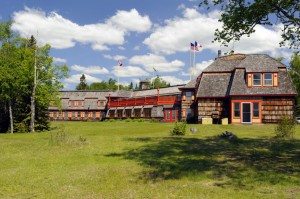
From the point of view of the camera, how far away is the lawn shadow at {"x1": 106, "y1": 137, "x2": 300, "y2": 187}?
34.1 ft

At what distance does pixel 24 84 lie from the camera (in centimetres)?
3534

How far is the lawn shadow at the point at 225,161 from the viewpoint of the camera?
410 inches

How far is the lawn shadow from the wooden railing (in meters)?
34.9

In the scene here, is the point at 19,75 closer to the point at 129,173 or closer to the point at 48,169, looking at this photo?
the point at 48,169

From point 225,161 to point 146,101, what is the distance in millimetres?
45635

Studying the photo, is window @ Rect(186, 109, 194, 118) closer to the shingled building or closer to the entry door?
the shingled building

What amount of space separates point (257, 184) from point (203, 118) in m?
30.2

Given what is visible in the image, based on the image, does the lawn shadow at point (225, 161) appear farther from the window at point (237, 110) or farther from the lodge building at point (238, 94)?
the window at point (237, 110)

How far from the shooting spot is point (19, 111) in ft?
118

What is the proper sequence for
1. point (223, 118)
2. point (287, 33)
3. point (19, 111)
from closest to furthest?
point (287, 33) → point (19, 111) → point (223, 118)

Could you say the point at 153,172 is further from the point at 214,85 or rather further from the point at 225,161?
the point at 214,85

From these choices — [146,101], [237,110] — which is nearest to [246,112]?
[237,110]

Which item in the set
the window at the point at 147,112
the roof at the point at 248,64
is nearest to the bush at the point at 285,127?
the roof at the point at 248,64

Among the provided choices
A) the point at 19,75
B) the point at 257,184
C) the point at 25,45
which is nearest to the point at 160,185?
the point at 257,184
